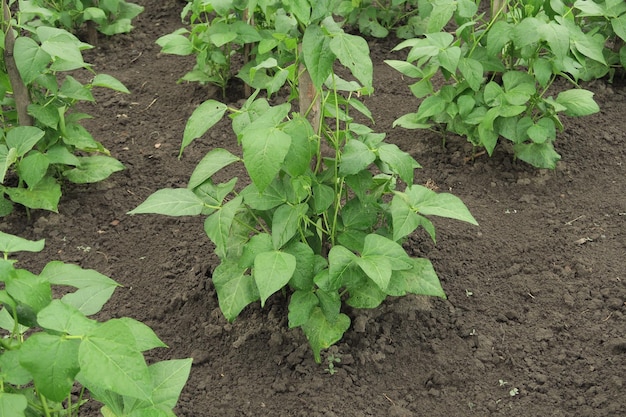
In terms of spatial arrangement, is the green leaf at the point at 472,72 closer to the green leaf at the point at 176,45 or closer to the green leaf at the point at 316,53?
the green leaf at the point at 316,53

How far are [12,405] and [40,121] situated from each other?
6.48ft

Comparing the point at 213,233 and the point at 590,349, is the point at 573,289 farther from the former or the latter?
the point at 213,233

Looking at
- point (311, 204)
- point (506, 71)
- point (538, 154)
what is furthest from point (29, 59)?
point (538, 154)

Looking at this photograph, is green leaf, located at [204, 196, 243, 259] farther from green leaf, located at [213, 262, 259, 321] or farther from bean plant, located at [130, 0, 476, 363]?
green leaf, located at [213, 262, 259, 321]

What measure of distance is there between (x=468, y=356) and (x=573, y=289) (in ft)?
1.91

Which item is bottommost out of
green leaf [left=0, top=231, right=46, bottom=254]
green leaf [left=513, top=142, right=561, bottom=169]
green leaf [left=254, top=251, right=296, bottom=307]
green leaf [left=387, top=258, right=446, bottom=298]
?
green leaf [left=513, top=142, right=561, bottom=169]

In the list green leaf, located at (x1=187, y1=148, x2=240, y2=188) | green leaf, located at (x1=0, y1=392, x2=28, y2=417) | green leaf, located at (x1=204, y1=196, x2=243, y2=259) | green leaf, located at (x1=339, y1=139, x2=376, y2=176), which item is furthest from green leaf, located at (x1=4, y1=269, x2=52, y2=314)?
green leaf, located at (x1=339, y1=139, x2=376, y2=176)

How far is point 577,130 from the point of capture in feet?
13.6

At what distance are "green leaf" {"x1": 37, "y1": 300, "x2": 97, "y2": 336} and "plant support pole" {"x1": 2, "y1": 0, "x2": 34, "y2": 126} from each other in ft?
6.24

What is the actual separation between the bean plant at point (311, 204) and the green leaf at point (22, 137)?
0.97 metres

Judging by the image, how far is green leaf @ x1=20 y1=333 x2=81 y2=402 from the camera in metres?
1.74

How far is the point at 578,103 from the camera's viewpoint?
144 inches

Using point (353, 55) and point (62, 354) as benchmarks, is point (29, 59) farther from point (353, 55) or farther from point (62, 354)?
point (62, 354)

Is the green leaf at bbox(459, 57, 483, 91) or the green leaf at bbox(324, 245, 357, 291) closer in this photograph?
the green leaf at bbox(324, 245, 357, 291)
